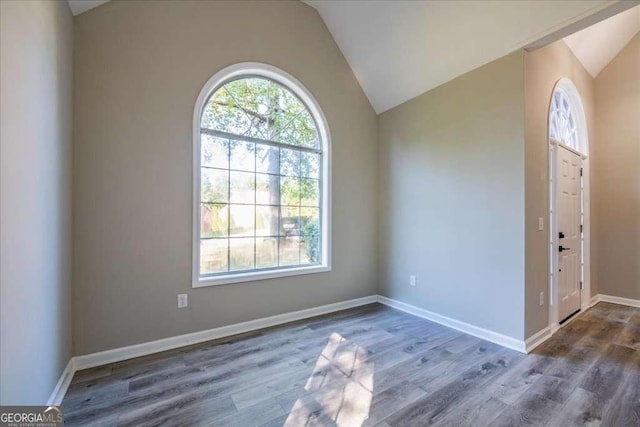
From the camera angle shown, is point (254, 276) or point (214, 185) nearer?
point (214, 185)

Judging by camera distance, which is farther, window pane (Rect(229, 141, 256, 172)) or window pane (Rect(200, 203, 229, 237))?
window pane (Rect(229, 141, 256, 172))

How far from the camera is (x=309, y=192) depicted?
3.66 meters

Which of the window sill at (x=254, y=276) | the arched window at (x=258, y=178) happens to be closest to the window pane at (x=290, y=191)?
the arched window at (x=258, y=178)

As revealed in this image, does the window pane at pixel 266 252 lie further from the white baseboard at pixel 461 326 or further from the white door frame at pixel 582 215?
the white door frame at pixel 582 215

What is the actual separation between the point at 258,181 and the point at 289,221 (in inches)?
24.1

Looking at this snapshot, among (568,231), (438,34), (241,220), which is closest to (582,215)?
(568,231)

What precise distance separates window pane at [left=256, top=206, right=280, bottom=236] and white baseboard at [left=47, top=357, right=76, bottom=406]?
1848 mm

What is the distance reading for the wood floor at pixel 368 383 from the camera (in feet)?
5.81

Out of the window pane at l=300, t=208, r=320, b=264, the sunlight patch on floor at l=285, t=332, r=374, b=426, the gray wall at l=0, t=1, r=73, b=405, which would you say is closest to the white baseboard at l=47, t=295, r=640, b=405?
the gray wall at l=0, t=1, r=73, b=405

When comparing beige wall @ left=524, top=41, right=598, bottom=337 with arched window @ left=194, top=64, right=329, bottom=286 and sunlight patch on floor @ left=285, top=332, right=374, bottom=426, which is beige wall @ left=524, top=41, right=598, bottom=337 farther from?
arched window @ left=194, top=64, right=329, bottom=286

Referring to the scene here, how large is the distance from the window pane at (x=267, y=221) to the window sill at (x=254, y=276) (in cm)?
45

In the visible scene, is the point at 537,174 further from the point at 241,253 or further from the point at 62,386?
the point at 62,386

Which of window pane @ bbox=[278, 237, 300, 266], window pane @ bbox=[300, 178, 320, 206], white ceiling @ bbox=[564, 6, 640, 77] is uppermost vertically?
white ceiling @ bbox=[564, 6, 640, 77]

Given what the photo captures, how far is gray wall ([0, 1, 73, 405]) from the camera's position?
50.0 inches
